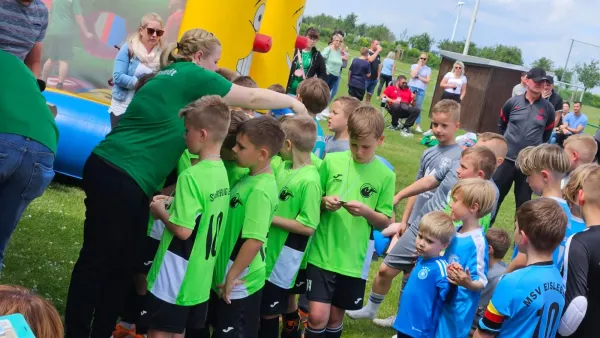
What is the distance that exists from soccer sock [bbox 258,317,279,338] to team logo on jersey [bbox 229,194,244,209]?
98 cm

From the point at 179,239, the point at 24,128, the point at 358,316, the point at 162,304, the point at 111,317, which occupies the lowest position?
the point at 358,316

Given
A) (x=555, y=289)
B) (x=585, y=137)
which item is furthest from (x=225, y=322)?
(x=585, y=137)

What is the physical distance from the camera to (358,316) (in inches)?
228

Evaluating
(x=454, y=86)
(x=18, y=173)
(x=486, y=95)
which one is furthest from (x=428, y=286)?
(x=486, y=95)

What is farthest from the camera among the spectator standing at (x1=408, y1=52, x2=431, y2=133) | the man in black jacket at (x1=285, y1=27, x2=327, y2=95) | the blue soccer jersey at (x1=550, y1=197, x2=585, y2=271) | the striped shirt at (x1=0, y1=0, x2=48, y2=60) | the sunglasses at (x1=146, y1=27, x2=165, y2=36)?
the spectator standing at (x1=408, y1=52, x2=431, y2=133)

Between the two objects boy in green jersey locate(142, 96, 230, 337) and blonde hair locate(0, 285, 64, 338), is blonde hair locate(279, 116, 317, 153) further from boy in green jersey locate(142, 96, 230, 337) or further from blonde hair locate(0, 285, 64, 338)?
blonde hair locate(0, 285, 64, 338)

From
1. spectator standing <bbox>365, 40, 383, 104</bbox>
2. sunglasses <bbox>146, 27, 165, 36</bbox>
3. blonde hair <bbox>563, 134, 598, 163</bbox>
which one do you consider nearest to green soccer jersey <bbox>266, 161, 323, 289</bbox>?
blonde hair <bbox>563, 134, 598, 163</bbox>

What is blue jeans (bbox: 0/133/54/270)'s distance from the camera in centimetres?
330

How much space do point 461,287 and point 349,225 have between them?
0.79 m

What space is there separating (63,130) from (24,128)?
4.16 m

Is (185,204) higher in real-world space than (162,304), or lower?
higher

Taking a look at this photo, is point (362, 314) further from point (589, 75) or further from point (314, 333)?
point (589, 75)

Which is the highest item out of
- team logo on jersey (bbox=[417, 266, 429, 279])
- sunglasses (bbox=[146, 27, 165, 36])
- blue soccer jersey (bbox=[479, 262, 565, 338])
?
sunglasses (bbox=[146, 27, 165, 36])

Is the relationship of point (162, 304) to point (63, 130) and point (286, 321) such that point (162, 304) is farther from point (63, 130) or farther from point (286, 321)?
point (63, 130)
